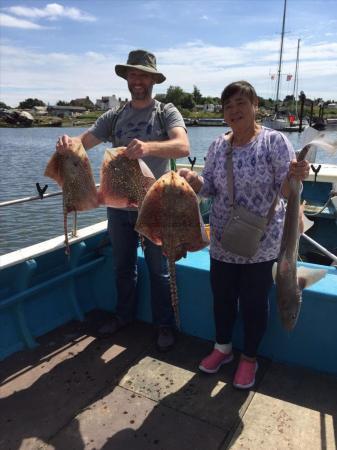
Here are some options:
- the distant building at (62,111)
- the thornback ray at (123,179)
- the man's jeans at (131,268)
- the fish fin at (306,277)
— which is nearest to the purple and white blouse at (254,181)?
the fish fin at (306,277)

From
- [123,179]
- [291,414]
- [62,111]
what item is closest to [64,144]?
[123,179]

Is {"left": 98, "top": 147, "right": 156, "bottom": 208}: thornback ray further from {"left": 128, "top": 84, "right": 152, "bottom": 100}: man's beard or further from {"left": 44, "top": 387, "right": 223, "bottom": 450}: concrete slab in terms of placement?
{"left": 44, "top": 387, "right": 223, "bottom": 450}: concrete slab

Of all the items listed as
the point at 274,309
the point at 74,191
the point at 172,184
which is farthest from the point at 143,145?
the point at 274,309

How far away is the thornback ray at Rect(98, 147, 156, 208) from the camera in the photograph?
9.07 feet

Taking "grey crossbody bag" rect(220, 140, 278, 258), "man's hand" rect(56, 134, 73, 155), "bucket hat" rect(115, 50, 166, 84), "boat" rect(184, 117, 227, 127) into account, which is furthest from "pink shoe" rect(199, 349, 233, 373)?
"boat" rect(184, 117, 227, 127)

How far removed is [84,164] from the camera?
9.68 ft

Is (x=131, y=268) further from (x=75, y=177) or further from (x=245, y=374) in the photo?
(x=245, y=374)

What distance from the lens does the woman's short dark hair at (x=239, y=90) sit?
8.70ft

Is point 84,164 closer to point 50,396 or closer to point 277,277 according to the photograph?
point 277,277

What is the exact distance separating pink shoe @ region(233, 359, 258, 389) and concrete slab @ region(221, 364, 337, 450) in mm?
112

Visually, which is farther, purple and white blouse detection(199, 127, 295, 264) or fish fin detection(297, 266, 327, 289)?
purple and white blouse detection(199, 127, 295, 264)

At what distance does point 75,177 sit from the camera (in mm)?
2965

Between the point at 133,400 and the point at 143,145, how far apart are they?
1.99 metres

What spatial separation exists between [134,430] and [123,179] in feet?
5.93
